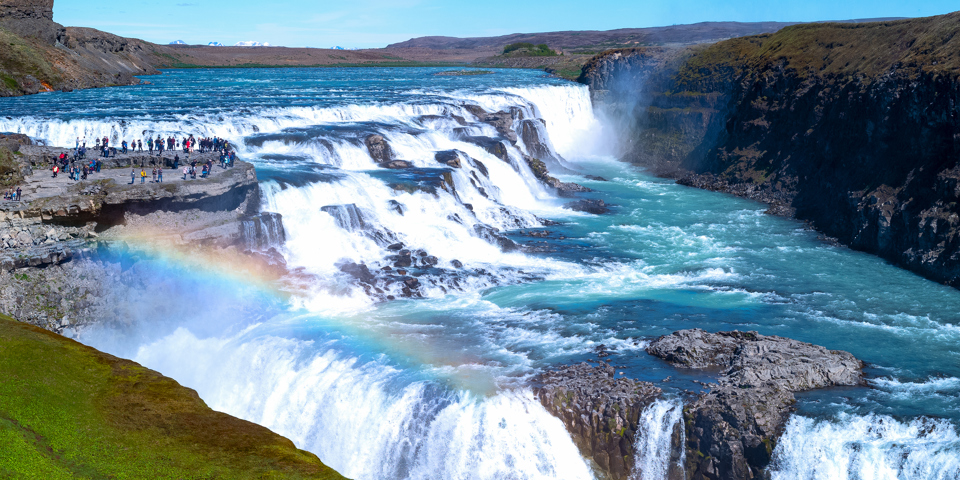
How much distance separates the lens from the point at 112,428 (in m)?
16.8

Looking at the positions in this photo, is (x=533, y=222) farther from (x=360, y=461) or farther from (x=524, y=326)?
(x=360, y=461)

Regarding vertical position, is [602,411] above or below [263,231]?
below

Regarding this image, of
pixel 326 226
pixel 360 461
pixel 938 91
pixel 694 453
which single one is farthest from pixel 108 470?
pixel 938 91

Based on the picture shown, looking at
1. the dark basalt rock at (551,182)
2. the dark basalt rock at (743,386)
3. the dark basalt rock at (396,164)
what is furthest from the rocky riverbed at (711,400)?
the dark basalt rock at (551,182)

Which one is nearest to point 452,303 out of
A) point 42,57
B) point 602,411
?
point 602,411

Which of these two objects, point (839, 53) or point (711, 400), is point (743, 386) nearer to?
point (711, 400)

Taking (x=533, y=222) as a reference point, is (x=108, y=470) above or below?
below

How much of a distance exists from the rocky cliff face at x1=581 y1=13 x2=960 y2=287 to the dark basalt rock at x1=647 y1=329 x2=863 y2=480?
1470 cm

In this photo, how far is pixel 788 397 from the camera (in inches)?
771

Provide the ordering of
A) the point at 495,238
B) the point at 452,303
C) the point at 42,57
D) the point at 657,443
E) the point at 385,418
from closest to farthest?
1. the point at 657,443
2. the point at 385,418
3. the point at 452,303
4. the point at 495,238
5. the point at 42,57

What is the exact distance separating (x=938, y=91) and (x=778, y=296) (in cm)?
1573

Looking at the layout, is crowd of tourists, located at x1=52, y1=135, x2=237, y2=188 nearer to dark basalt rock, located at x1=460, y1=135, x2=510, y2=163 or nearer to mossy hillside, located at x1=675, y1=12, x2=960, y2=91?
dark basalt rock, located at x1=460, y1=135, x2=510, y2=163

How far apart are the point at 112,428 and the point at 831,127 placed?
44243 millimetres

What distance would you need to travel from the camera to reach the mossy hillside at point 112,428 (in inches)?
596
